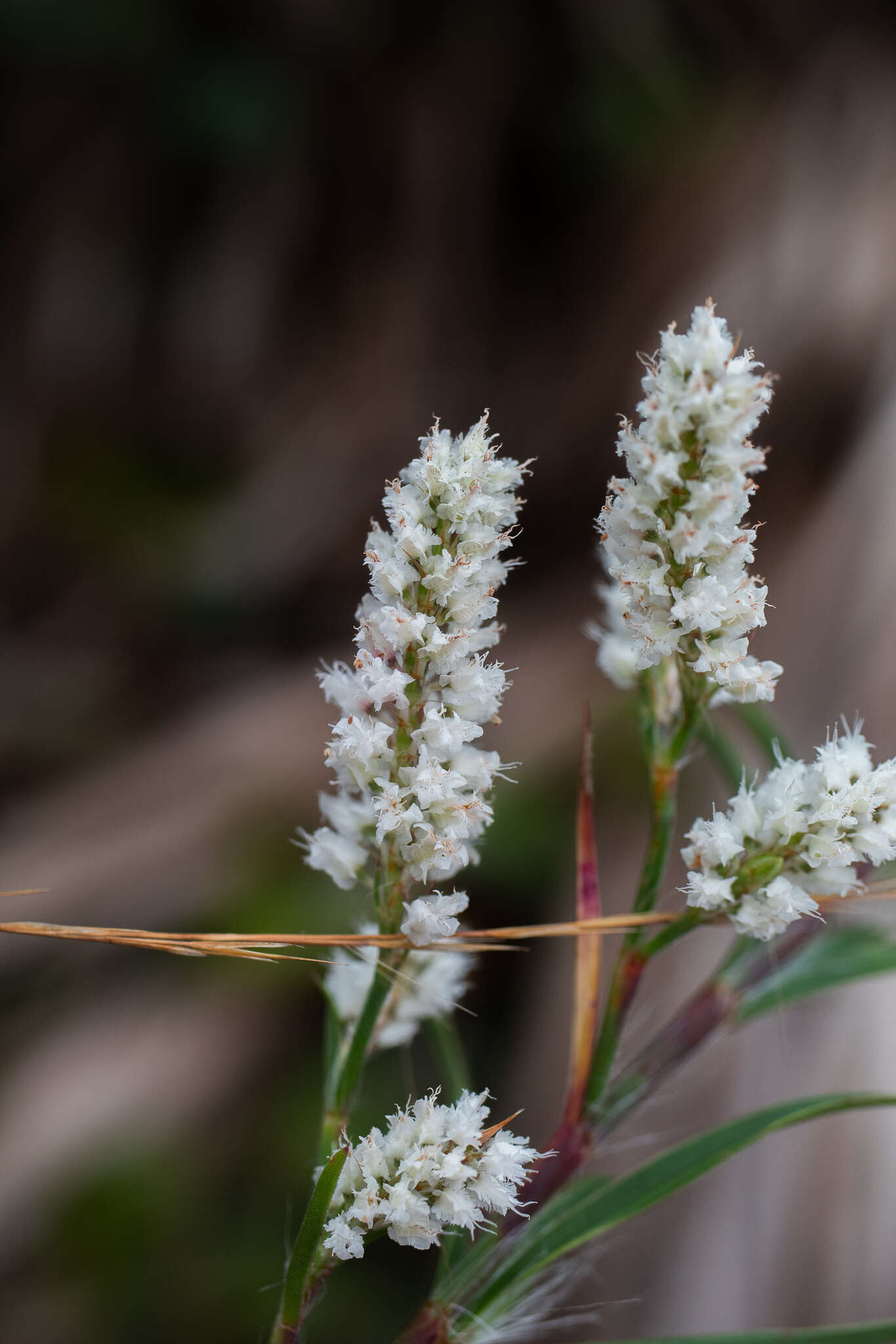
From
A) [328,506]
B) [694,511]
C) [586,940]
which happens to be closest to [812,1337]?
[586,940]

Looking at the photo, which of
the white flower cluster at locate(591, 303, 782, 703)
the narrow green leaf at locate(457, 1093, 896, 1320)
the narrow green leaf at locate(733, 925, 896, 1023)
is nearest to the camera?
the white flower cluster at locate(591, 303, 782, 703)

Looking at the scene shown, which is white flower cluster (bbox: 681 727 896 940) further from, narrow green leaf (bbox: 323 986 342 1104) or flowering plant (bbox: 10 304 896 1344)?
narrow green leaf (bbox: 323 986 342 1104)

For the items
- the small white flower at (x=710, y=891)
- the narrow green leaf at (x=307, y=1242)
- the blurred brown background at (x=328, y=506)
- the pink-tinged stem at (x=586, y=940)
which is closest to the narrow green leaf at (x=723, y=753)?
the pink-tinged stem at (x=586, y=940)

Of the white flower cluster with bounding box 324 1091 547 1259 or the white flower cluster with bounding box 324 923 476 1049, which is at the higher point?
the white flower cluster with bounding box 324 923 476 1049

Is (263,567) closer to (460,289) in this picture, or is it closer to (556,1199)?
(460,289)

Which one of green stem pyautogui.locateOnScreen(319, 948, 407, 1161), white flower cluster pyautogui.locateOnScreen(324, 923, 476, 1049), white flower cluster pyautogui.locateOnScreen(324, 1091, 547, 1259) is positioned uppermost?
white flower cluster pyautogui.locateOnScreen(324, 923, 476, 1049)

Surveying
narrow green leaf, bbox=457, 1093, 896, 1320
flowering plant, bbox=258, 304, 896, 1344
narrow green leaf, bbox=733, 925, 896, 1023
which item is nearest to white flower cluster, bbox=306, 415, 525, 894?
flowering plant, bbox=258, 304, 896, 1344
